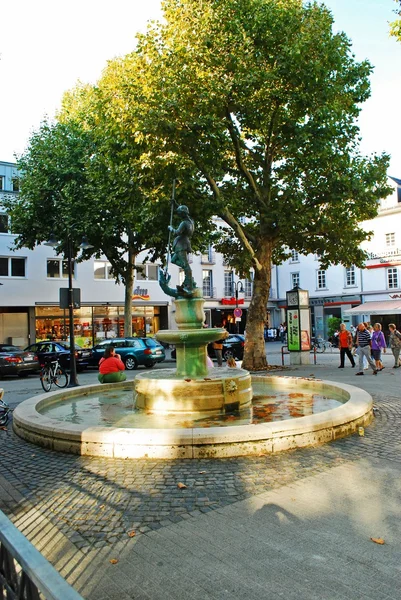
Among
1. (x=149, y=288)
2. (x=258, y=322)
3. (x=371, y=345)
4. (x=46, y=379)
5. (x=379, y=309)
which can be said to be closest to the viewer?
(x=46, y=379)

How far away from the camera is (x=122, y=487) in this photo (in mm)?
5098

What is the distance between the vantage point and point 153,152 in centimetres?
1645

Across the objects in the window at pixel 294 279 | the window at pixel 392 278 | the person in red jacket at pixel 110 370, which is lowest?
the person in red jacket at pixel 110 370

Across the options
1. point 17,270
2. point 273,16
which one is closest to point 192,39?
point 273,16

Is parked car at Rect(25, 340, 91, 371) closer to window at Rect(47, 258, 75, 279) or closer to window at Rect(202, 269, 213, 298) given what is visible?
window at Rect(47, 258, 75, 279)

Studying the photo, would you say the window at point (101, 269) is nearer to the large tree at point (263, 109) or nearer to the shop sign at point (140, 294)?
the shop sign at point (140, 294)

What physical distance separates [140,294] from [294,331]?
19313 mm

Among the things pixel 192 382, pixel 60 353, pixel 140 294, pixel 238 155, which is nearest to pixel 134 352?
pixel 60 353

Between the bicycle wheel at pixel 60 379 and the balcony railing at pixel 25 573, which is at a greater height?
the balcony railing at pixel 25 573

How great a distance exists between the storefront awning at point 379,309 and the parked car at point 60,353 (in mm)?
22134

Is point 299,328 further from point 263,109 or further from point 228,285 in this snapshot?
point 228,285

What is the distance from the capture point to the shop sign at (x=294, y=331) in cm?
2219

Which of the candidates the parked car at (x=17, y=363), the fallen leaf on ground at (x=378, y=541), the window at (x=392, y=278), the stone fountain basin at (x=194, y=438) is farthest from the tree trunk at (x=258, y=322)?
the window at (x=392, y=278)

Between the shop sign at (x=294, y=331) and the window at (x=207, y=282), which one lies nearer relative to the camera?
the shop sign at (x=294, y=331)
